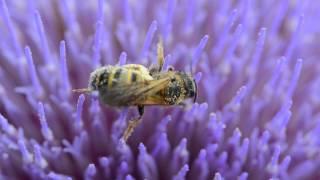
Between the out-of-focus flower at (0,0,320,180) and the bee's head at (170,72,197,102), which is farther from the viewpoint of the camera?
the out-of-focus flower at (0,0,320,180)

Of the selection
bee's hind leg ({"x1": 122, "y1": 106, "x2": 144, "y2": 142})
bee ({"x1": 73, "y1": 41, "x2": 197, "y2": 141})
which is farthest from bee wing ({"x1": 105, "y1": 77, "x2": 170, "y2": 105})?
bee's hind leg ({"x1": 122, "y1": 106, "x2": 144, "y2": 142})

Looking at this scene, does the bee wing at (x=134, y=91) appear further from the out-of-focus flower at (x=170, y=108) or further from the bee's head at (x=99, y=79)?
the out-of-focus flower at (x=170, y=108)

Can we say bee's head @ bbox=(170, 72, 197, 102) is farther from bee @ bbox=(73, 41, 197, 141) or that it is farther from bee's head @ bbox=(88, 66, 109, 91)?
bee's head @ bbox=(88, 66, 109, 91)

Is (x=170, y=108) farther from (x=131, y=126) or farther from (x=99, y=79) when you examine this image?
(x=99, y=79)

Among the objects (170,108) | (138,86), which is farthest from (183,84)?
(170,108)

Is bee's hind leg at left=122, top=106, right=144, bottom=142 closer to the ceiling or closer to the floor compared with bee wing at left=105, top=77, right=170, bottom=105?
closer to the ceiling

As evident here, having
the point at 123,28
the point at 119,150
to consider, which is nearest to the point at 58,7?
the point at 123,28

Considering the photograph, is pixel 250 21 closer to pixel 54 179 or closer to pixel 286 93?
pixel 286 93
